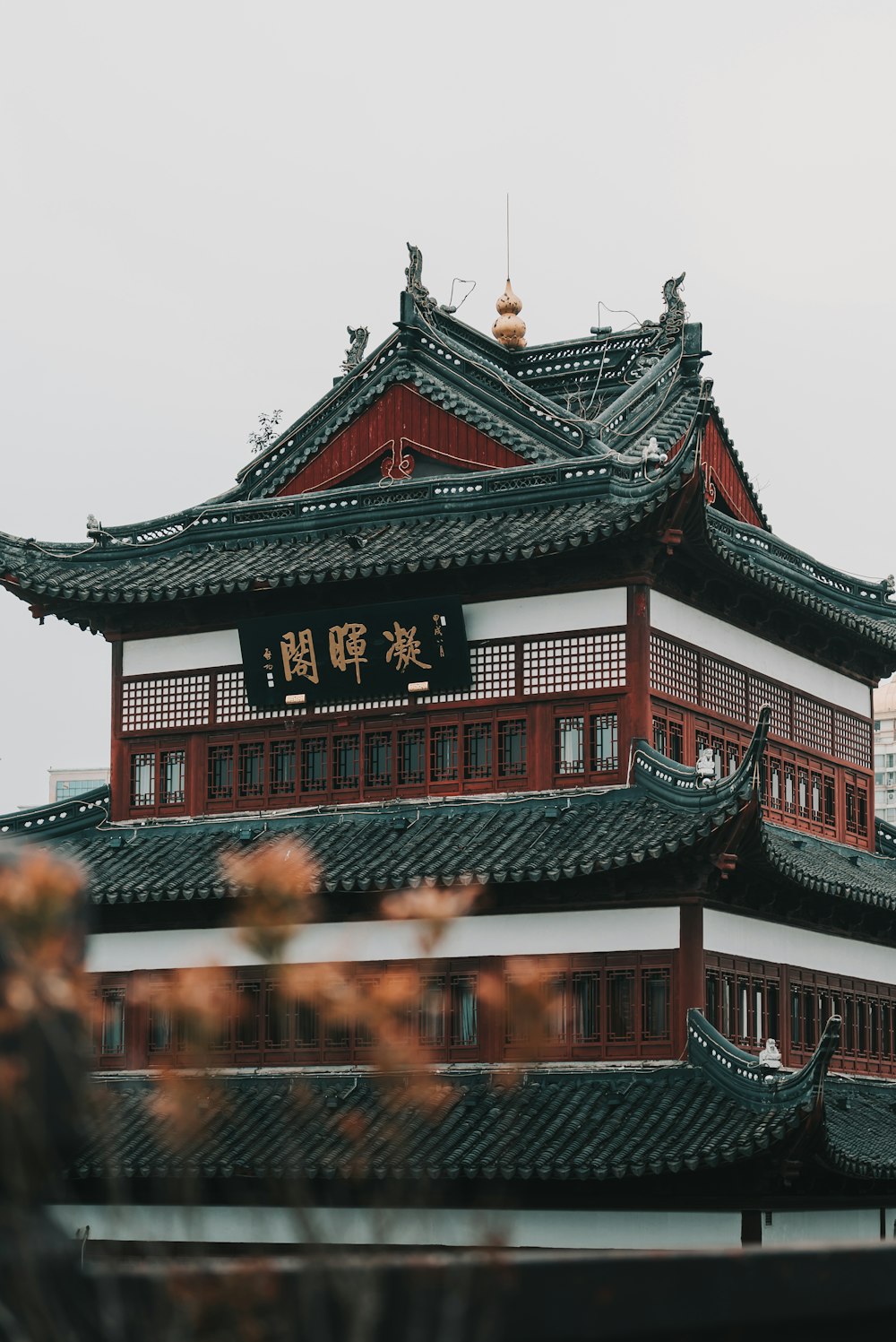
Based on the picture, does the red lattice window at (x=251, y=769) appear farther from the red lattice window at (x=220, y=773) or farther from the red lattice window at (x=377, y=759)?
the red lattice window at (x=377, y=759)

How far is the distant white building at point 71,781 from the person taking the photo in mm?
146875

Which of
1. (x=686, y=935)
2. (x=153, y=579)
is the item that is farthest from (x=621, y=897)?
(x=153, y=579)

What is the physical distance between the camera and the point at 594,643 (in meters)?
26.3

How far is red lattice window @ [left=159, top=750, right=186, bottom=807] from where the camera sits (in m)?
29.1

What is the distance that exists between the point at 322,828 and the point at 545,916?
4.02 metres

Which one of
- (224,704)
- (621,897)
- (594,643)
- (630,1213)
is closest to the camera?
(630,1213)

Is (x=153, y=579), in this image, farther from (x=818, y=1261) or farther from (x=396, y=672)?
(x=818, y=1261)

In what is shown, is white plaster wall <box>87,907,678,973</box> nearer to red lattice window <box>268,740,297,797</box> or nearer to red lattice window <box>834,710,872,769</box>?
red lattice window <box>268,740,297,797</box>

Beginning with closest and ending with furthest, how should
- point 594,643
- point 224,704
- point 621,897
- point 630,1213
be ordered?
point 630,1213 → point 621,897 → point 594,643 → point 224,704

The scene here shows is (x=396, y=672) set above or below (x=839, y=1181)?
above

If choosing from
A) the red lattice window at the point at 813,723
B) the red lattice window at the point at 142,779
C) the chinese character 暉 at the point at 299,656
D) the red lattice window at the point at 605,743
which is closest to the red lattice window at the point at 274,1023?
the red lattice window at the point at 142,779

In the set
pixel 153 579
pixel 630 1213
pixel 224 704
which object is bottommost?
pixel 630 1213

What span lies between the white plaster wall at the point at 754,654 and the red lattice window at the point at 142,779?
26.0 feet

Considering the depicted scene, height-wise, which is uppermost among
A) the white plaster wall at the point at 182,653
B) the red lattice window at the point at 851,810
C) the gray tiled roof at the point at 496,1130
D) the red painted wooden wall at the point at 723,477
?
the red painted wooden wall at the point at 723,477
